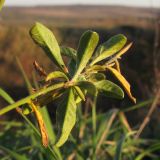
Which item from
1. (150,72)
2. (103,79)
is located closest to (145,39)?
(150,72)

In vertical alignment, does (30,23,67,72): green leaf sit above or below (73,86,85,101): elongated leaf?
above

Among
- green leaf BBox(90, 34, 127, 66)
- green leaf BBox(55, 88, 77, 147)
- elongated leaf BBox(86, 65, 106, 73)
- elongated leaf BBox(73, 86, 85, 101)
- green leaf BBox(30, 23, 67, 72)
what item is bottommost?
green leaf BBox(55, 88, 77, 147)

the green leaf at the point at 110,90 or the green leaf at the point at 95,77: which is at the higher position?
the green leaf at the point at 95,77

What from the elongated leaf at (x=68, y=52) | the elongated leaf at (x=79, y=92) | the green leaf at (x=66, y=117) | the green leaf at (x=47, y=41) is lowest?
the green leaf at (x=66, y=117)
